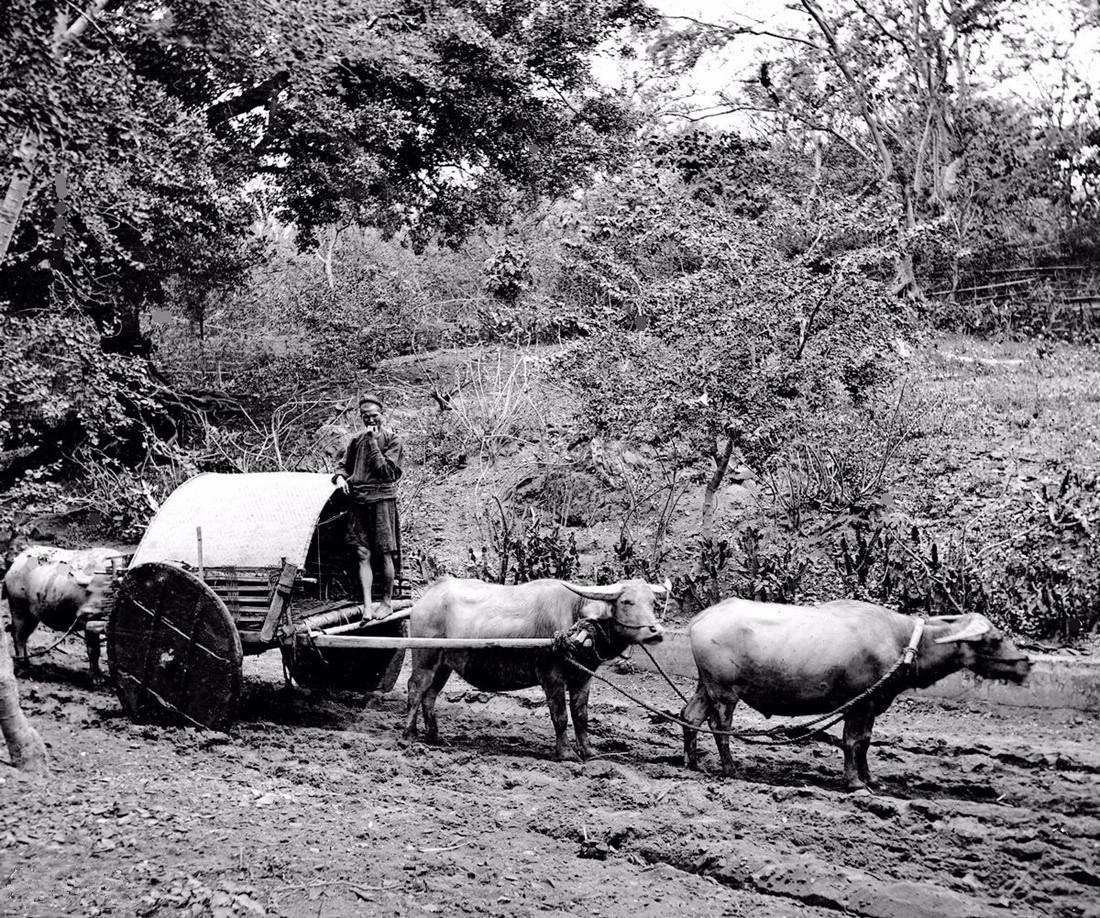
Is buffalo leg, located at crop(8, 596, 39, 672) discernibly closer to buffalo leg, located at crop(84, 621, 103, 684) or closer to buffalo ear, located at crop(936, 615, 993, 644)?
buffalo leg, located at crop(84, 621, 103, 684)

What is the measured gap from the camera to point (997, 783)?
636 centimetres

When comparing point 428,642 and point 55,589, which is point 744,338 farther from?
point 55,589

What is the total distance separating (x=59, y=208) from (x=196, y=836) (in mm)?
8740

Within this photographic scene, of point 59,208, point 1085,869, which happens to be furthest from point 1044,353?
point 59,208

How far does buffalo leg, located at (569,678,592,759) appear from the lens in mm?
7223

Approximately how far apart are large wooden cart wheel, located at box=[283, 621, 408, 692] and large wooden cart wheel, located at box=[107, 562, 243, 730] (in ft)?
4.74

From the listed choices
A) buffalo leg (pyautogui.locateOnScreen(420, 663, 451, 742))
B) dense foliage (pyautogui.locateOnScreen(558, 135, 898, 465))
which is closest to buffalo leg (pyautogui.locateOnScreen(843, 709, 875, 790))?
buffalo leg (pyautogui.locateOnScreen(420, 663, 451, 742))

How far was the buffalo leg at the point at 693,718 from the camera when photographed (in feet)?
22.2

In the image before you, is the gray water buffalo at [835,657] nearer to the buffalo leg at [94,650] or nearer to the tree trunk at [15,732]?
the tree trunk at [15,732]

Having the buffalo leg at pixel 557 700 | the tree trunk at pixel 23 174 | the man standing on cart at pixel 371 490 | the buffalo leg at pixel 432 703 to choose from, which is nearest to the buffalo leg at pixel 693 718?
the buffalo leg at pixel 557 700

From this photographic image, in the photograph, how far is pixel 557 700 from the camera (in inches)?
287

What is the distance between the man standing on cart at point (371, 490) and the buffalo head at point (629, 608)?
2.21m

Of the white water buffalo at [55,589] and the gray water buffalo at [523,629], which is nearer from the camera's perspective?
the gray water buffalo at [523,629]

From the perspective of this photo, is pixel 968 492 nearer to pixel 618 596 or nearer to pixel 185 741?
pixel 618 596
